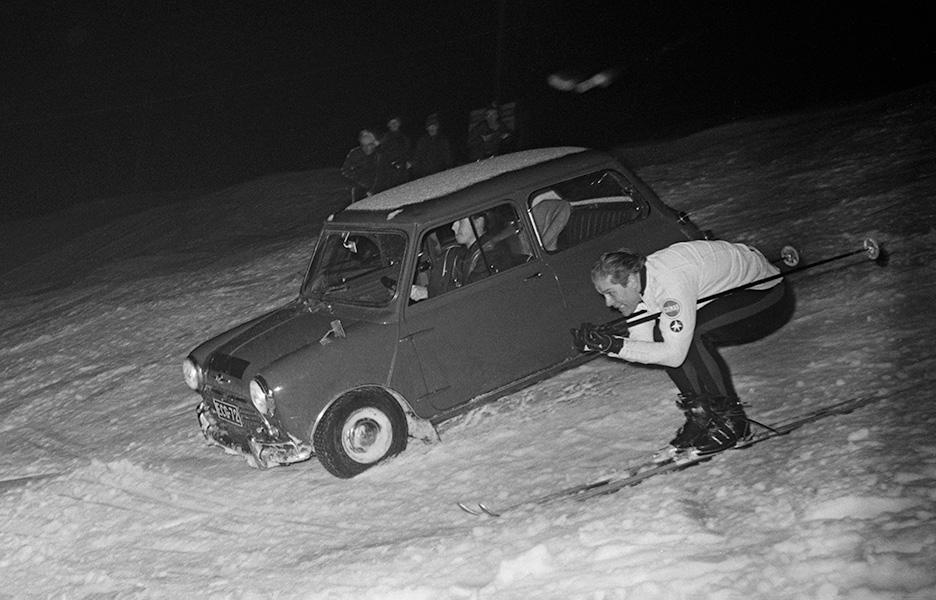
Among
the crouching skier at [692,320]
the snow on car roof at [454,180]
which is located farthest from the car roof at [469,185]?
the crouching skier at [692,320]

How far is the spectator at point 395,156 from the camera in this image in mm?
12102

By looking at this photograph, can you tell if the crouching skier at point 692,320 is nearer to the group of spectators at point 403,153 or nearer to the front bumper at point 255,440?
the front bumper at point 255,440

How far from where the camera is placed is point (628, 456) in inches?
216

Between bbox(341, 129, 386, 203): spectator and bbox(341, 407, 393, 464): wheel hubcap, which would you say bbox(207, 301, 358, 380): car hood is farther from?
bbox(341, 129, 386, 203): spectator

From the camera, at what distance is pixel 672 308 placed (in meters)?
4.91

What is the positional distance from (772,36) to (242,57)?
962 inches

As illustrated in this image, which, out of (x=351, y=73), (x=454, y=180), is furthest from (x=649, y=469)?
(x=351, y=73)

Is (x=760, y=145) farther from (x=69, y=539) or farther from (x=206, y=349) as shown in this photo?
(x=69, y=539)

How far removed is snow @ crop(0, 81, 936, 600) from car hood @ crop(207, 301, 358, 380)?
34.4 inches

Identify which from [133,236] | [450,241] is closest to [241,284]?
[450,241]

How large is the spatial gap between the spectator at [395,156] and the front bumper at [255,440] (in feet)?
19.9

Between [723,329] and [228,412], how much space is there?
326 centimetres

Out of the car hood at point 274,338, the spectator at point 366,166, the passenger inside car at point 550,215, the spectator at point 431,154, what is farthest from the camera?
the spectator at point 431,154

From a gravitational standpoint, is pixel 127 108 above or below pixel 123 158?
above
